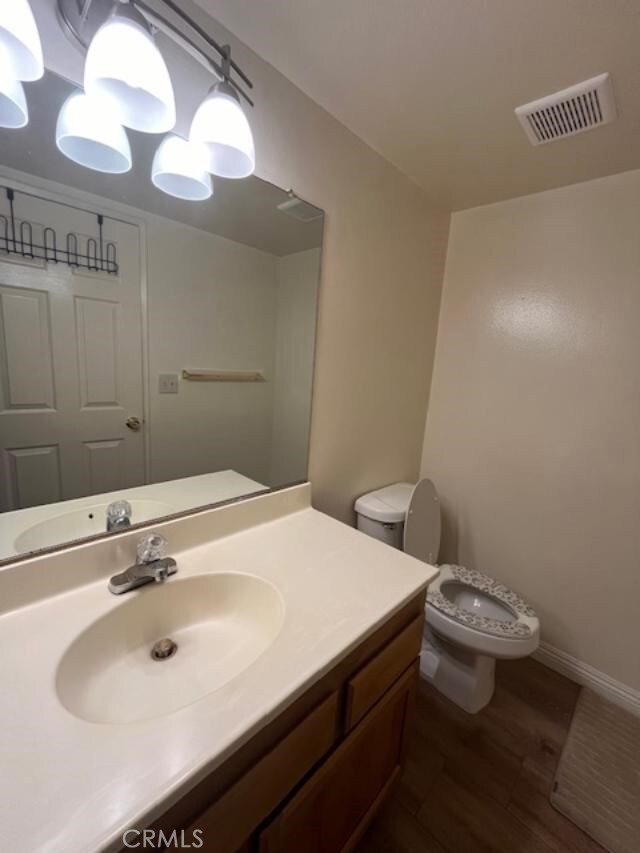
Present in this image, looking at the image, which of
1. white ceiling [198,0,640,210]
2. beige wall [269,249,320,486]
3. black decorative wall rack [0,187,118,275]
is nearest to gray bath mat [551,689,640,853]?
beige wall [269,249,320,486]

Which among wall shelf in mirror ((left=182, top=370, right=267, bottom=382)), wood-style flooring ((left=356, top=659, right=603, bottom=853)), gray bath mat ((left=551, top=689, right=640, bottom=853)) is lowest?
wood-style flooring ((left=356, top=659, right=603, bottom=853))

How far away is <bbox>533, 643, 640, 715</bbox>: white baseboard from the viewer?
156cm

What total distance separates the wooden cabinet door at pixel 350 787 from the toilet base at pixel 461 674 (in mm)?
553

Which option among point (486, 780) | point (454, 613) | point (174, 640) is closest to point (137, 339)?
point (174, 640)

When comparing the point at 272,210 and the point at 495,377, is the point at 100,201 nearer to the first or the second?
the point at 272,210

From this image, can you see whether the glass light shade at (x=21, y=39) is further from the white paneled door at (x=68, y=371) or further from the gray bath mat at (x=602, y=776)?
the gray bath mat at (x=602, y=776)

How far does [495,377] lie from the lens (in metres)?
1.82

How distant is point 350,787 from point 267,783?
386 millimetres

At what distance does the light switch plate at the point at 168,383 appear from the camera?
1026 millimetres

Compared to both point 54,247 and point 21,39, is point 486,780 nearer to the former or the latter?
point 54,247

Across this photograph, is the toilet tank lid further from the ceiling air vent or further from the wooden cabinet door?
the ceiling air vent

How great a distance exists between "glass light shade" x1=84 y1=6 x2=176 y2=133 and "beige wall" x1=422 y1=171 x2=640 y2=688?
5.18 feet

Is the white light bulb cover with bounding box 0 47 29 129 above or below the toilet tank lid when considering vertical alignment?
above

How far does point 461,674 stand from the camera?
59.9 inches
